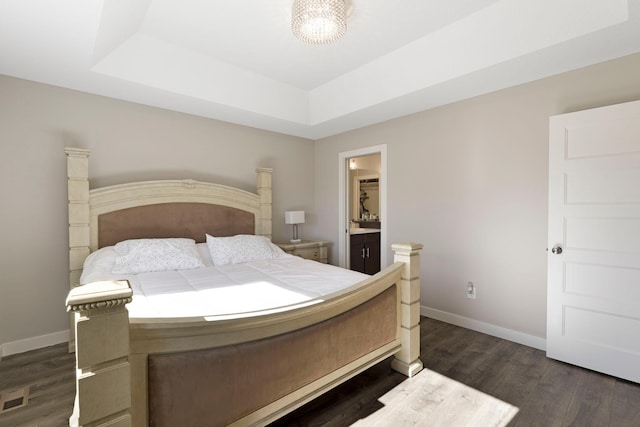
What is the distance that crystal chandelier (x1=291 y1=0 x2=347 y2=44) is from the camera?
1998 millimetres

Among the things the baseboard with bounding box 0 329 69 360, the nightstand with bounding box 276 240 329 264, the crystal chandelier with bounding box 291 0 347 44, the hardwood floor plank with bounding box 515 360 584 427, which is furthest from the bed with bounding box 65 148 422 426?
the crystal chandelier with bounding box 291 0 347 44

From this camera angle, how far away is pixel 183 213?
329 cm

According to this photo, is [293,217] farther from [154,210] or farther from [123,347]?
[123,347]

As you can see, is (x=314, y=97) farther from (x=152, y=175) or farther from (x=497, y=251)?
(x=497, y=251)

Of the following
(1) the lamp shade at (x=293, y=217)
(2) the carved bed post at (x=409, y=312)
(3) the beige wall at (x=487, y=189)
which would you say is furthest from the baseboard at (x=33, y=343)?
(3) the beige wall at (x=487, y=189)

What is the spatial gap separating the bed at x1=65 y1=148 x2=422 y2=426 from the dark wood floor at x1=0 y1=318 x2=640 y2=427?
198 millimetres

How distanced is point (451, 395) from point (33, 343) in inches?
133

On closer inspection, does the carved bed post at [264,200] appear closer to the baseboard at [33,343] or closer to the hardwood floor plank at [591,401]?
the baseboard at [33,343]

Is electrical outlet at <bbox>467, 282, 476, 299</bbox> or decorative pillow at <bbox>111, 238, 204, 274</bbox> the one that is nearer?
decorative pillow at <bbox>111, 238, 204, 274</bbox>

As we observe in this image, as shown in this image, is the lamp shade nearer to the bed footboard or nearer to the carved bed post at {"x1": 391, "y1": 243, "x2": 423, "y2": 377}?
the carved bed post at {"x1": 391, "y1": 243, "x2": 423, "y2": 377}

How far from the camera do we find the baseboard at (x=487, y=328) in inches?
102

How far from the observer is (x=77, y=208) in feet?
8.67

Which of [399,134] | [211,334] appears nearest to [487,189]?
[399,134]

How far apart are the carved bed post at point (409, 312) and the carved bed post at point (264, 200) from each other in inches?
83.7
